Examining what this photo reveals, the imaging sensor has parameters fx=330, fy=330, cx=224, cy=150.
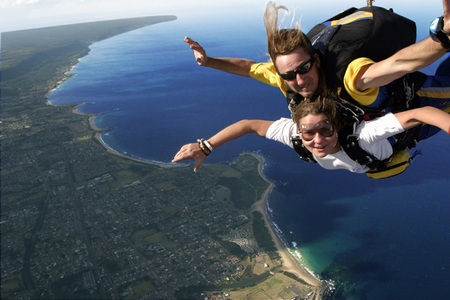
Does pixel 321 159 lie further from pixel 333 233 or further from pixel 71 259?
pixel 71 259

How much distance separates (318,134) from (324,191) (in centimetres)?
3575

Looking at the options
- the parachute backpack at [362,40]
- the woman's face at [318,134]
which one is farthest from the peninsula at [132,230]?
the parachute backpack at [362,40]

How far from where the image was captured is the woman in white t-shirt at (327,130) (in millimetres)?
3389

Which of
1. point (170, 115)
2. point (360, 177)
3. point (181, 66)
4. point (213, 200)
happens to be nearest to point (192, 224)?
point (213, 200)

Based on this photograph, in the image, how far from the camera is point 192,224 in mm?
36219

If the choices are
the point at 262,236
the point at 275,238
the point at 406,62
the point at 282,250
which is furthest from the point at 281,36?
the point at 262,236

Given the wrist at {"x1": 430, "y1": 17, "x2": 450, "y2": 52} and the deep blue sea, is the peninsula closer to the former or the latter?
the deep blue sea

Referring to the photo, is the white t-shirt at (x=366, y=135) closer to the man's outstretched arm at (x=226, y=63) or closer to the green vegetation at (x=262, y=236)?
the man's outstretched arm at (x=226, y=63)

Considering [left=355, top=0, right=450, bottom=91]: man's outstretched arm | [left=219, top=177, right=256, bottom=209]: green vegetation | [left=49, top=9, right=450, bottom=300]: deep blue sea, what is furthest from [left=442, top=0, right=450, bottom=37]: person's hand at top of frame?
[left=219, top=177, right=256, bottom=209]: green vegetation

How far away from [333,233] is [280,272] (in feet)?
25.3

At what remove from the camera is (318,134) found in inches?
157

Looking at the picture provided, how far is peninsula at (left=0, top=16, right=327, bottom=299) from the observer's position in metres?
28.8

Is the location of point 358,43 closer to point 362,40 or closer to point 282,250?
point 362,40

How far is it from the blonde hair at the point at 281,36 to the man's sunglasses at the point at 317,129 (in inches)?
33.8
